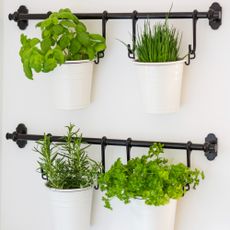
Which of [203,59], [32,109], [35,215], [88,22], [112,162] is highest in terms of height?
[88,22]

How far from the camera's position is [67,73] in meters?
1.24

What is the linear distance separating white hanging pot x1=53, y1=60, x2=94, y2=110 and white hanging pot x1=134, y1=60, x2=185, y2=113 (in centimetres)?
14

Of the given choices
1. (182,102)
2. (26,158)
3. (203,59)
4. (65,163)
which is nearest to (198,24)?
(203,59)

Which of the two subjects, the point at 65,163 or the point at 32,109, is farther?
the point at 32,109

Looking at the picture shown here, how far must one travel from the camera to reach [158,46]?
118 cm

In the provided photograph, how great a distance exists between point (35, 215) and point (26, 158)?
0.16 metres

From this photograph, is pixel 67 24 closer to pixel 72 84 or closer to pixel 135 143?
pixel 72 84

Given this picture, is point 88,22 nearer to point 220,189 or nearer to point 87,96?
point 87,96

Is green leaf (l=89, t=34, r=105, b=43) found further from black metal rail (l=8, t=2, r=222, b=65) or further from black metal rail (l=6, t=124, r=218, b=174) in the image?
black metal rail (l=6, t=124, r=218, b=174)

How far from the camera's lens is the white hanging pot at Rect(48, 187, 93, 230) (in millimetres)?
1229

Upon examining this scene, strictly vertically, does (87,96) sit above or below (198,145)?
above

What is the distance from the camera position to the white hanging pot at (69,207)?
4.03 ft

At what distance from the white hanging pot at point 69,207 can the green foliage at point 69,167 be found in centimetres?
2

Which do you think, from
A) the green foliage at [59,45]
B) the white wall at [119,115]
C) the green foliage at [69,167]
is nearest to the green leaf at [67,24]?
the green foliage at [59,45]
